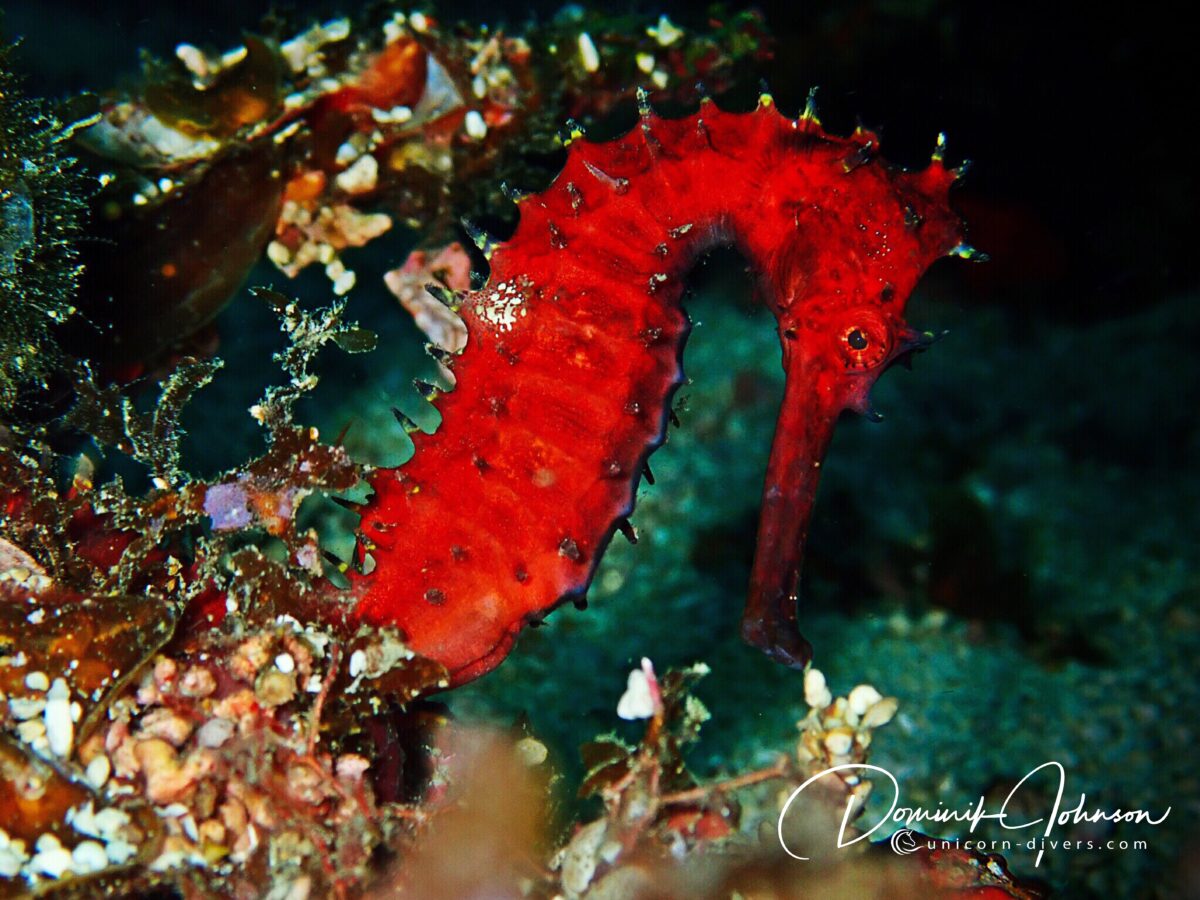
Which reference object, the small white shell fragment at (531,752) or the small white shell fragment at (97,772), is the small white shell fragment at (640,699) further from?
the small white shell fragment at (97,772)

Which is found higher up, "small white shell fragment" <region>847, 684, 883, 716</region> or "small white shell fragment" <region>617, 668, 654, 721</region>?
"small white shell fragment" <region>847, 684, 883, 716</region>

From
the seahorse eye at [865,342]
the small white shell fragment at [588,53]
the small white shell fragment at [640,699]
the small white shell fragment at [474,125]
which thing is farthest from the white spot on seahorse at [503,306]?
the small white shell fragment at [588,53]

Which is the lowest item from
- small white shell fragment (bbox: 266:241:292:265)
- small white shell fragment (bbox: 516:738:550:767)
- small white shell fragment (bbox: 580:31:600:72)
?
small white shell fragment (bbox: 516:738:550:767)

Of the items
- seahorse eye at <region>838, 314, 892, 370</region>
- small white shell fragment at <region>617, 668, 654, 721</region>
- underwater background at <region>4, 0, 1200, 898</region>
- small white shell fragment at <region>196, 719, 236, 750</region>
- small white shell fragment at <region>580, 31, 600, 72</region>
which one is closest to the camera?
small white shell fragment at <region>196, 719, 236, 750</region>

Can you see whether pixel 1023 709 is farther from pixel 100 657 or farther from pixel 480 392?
pixel 100 657

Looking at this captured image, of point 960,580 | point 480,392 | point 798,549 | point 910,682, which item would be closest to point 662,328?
point 480,392

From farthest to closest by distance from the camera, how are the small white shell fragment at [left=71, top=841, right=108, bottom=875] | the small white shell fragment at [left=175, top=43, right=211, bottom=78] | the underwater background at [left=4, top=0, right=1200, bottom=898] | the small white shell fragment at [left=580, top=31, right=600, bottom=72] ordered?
the underwater background at [left=4, top=0, right=1200, bottom=898] < the small white shell fragment at [left=580, top=31, right=600, bottom=72] < the small white shell fragment at [left=175, top=43, right=211, bottom=78] < the small white shell fragment at [left=71, top=841, right=108, bottom=875]

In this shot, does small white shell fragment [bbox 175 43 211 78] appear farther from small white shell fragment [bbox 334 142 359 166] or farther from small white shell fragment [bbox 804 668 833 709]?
small white shell fragment [bbox 804 668 833 709]

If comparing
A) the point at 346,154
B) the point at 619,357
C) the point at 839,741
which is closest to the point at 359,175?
the point at 346,154

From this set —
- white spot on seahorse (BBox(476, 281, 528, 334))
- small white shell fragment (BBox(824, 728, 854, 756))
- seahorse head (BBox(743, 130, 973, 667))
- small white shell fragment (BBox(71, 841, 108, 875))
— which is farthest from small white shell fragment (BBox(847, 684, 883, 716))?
small white shell fragment (BBox(71, 841, 108, 875))

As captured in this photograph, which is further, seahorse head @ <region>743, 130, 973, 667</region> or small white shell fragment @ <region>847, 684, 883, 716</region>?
seahorse head @ <region>743, 130, 973, 667</region>
